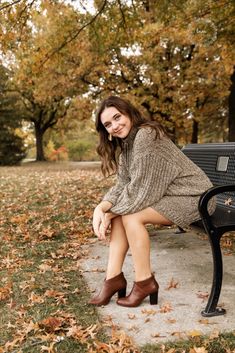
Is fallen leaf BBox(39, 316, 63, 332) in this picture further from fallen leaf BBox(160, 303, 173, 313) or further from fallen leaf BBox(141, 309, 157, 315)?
fallen leaf BBox(160, 303, 173, 313)

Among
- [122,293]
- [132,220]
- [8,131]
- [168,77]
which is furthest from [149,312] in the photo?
[8,131]

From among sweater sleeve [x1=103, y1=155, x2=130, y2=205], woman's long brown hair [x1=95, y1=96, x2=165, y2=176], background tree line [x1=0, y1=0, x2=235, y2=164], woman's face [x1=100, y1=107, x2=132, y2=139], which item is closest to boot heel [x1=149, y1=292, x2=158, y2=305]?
sweater sleeve [x1=103, y1=155, x2=130, y2=205]

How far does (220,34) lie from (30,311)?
6880mm

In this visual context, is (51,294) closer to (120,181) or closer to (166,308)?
(166,308)

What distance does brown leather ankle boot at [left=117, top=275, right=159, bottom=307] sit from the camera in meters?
3.12

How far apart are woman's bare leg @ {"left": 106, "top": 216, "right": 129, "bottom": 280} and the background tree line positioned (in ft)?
16.5

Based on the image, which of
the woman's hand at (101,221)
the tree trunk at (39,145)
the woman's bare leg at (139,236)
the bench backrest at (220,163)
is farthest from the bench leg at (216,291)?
the tree trunk at (39,145)

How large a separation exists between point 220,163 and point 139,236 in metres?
1.57

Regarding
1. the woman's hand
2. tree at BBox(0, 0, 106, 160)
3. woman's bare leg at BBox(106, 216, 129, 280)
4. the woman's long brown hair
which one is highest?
tree at BBox(0, 0, 106, 160)

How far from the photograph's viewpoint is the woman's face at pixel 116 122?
10.9 ft

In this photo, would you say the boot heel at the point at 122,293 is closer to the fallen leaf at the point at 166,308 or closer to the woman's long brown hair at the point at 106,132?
the fallen leaf at the point at 166,308

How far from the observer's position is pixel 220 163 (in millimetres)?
4215

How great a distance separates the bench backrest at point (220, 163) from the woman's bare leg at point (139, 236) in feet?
3.47

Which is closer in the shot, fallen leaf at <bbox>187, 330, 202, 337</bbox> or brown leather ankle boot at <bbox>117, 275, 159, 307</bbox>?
fallen leaf at <bbox>187, 330, 202, 337</bbox>
